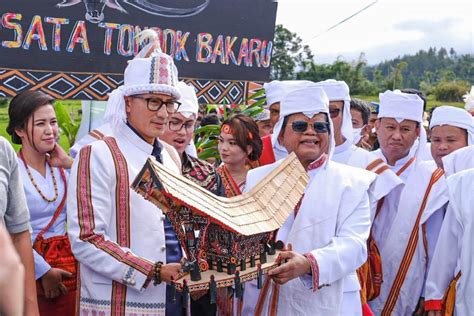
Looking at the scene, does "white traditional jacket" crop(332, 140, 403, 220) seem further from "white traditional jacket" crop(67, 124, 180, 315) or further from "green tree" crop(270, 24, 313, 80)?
"green tree" crop(270, 24, 313, 80)

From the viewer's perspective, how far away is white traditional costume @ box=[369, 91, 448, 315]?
13.2 ft

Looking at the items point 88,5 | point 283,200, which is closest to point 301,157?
point 283,200

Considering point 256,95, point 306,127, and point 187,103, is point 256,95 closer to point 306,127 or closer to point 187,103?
point 187,103

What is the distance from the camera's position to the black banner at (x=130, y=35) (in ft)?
14.3

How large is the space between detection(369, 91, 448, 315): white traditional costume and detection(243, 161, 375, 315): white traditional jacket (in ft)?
3.62

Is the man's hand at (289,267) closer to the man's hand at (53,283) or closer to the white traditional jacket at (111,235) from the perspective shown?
the white traditional jacket at (111,235)

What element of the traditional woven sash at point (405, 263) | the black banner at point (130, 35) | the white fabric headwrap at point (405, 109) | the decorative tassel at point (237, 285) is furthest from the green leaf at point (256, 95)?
the decorative tassel at point (237, 285)

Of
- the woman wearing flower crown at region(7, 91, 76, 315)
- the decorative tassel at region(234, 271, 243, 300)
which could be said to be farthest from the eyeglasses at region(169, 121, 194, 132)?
the decorative tassel at region(234, 271, 243, 300)

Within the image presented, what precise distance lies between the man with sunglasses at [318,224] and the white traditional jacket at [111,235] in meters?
0.57

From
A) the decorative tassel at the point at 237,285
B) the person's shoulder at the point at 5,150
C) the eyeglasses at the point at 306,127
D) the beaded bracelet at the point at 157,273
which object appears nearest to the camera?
the person's shoulder at the point at 5,150

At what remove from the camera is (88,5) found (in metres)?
4.56

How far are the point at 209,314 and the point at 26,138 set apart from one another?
51.8 inches

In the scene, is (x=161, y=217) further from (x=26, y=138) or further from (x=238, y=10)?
(x=238, y=10)

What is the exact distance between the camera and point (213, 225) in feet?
7.79
